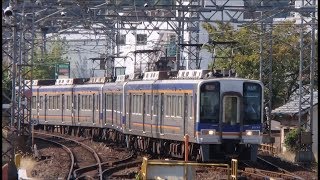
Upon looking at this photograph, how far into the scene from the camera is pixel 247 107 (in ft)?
65.7

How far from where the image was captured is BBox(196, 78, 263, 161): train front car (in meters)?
19.8

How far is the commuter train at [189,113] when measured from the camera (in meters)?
19.8

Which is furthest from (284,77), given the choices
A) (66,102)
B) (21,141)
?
(21,141)

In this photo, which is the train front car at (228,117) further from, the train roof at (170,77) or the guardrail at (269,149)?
the guardrail at (269,149)

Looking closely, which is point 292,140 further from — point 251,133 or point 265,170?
point 265,170

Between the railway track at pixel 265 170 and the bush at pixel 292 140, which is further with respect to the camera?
the bush at pixel 292 140

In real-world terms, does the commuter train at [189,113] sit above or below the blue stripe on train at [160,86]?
below

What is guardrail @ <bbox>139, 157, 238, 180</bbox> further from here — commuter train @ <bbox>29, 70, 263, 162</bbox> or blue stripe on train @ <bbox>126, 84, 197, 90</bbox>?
blue stripe on train @ <bbox>126, 84, 197, 90</bbox>

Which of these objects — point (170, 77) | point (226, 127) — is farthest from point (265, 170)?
point (170, 77)

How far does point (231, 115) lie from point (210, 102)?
553 mm

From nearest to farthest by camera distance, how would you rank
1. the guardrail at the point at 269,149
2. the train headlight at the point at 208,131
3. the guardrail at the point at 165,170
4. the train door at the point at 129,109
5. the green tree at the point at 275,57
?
the guardrail at the point at 165,170, the train headlight at the point at 208,131, the train door at the point at 129,109, the guardrail at the point at 269,149, the green tree at the point at 275,57

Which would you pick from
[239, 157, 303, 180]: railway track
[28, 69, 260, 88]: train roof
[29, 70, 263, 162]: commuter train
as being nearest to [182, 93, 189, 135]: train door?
[29, 70, 263, 162]: commuter train

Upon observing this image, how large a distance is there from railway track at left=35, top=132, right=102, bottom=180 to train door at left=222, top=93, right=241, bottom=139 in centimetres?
288

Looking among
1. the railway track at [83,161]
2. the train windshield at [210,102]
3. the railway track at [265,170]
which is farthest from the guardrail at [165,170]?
the train windshield at [210,102]
